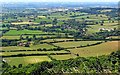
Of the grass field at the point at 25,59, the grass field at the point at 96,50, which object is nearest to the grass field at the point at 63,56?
the grass field at the point at 25,59

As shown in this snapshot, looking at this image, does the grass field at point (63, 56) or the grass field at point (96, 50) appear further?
the grass field at point (96, 50)

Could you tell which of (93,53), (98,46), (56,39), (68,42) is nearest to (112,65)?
(93,53)

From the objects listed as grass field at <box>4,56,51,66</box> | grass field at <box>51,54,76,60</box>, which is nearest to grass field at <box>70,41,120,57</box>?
grass field at <box>51,54,76,60</box>

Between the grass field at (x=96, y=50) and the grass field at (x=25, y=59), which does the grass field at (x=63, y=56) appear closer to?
the grass field at (x=25, y=59)

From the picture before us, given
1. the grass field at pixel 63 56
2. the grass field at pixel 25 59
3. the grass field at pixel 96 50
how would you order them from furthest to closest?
the grass field at pixel 96 50 → the grass field at pixel 63 56 → the grass field at pixel 25 59

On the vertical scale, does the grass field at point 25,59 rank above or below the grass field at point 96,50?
above

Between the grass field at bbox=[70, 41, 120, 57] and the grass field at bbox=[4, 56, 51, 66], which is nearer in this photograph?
the grass field at bbox=[4, 56, 51, 66]

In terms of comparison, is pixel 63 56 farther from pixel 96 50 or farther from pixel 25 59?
pixel 96 50

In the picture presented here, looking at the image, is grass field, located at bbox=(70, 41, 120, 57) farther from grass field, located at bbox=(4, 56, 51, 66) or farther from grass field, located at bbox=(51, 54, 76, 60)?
grass field, located at bbox=(4, 56, 51, 66)

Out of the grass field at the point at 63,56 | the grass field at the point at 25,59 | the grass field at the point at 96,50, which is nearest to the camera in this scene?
the grass field at the point at 25,59

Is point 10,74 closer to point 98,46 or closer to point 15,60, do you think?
point 15,60

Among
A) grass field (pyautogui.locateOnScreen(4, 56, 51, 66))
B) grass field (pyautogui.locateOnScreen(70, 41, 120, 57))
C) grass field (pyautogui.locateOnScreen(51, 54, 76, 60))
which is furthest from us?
grass field (pyautogui.locateOnScreen(70, 41, 120, 57))

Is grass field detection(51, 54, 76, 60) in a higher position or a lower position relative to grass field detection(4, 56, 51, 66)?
lower
